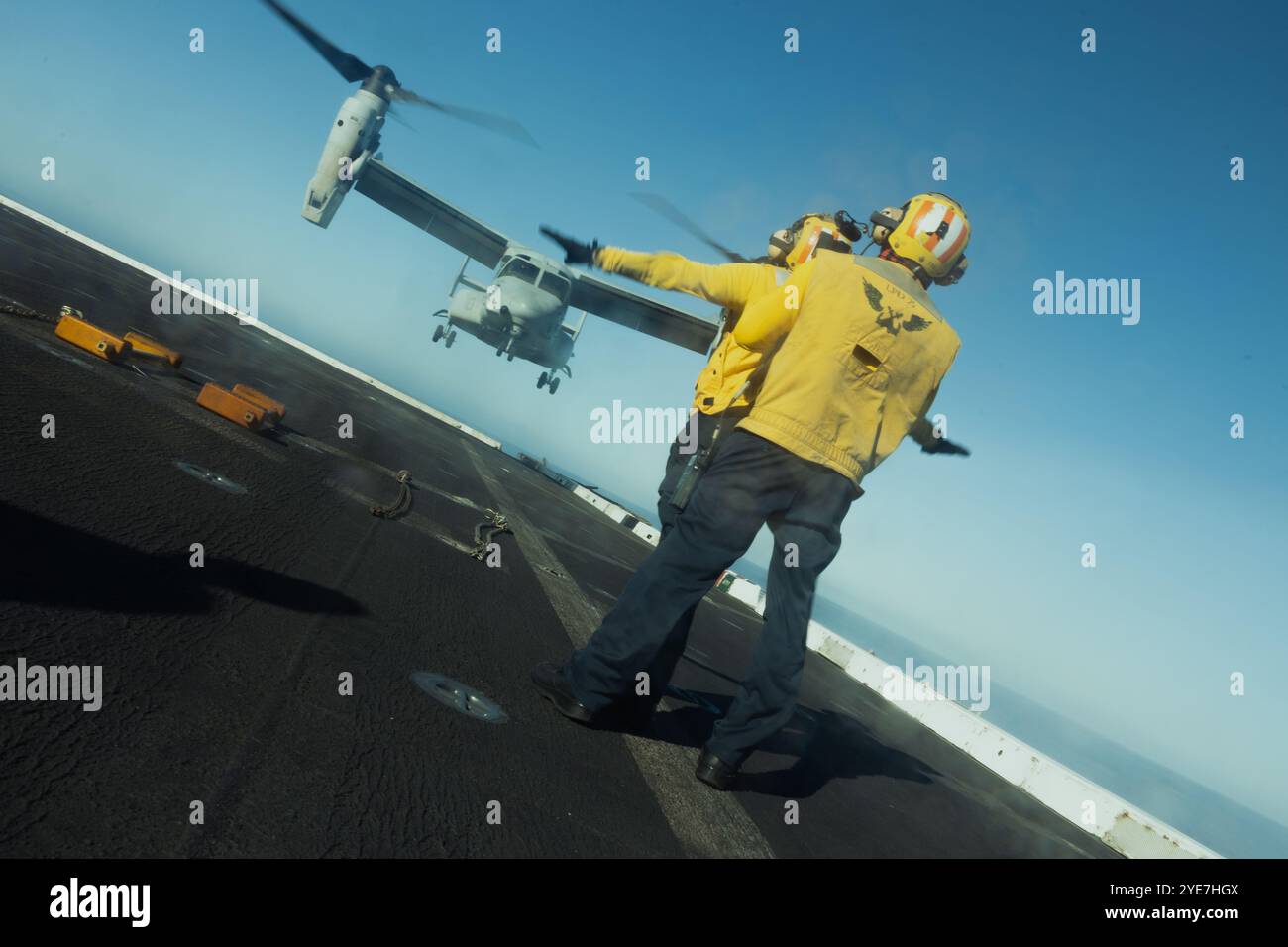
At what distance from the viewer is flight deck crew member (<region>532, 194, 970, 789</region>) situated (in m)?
3.33

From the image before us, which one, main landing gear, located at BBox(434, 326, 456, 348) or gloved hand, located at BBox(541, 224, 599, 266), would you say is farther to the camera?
main landing gear, located at BBox(434, 326, 456, 348)

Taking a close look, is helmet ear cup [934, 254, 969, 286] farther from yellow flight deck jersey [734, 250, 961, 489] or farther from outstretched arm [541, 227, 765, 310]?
outstretched arm [541, 227, 765, 310]

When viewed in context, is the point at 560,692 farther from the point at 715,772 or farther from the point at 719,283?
the point at 719,283

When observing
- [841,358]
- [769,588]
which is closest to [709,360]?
[841,358]

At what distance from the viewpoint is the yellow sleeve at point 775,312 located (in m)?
3.49

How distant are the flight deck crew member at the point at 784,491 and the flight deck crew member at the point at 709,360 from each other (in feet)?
0.55

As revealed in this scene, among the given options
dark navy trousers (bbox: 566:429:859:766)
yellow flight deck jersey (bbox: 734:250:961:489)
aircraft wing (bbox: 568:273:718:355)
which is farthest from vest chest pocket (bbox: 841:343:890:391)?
aircraft wing (bbox: 568:273:718:355)

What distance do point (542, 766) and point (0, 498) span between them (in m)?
2.57

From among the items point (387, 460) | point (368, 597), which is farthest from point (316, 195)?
point (368, 597)

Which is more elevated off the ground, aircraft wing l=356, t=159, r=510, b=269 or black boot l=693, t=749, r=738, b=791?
aircraft wing l=356, t=159, r=510, b=269

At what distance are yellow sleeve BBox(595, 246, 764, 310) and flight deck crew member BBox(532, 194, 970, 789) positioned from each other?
0.53ft

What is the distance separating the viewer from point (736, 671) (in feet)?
22.5

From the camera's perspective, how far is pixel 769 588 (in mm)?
3469
